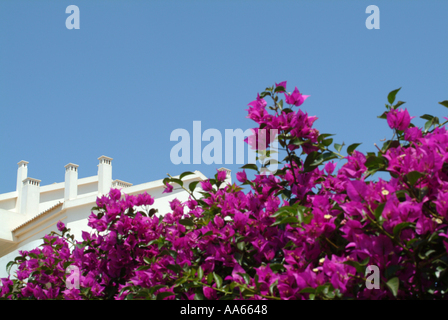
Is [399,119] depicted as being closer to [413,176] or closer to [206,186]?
[413,176]

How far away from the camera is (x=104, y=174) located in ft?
55.3

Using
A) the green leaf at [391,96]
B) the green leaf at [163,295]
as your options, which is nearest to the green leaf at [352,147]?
the green leaf at [391,96]

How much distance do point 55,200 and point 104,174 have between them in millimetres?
3704

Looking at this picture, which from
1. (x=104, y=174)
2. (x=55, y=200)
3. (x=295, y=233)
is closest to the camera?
(x=295, y=233)

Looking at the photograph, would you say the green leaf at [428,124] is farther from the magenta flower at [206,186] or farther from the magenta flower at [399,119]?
the magenta flower at [206,186]

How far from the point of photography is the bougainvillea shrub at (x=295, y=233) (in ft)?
3.96

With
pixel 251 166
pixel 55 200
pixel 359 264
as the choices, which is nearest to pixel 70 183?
pixel 55 200

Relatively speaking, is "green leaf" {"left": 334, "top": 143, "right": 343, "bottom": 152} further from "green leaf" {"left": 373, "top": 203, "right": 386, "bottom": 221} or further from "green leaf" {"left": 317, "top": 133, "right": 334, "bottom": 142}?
"green leaf" {"left": 373, "top": 203, "right": 386, "bottom": 221}

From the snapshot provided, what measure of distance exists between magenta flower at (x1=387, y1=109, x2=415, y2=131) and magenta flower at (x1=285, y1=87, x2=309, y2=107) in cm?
35

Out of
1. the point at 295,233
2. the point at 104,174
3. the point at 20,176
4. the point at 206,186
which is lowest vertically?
the point at 295,233
